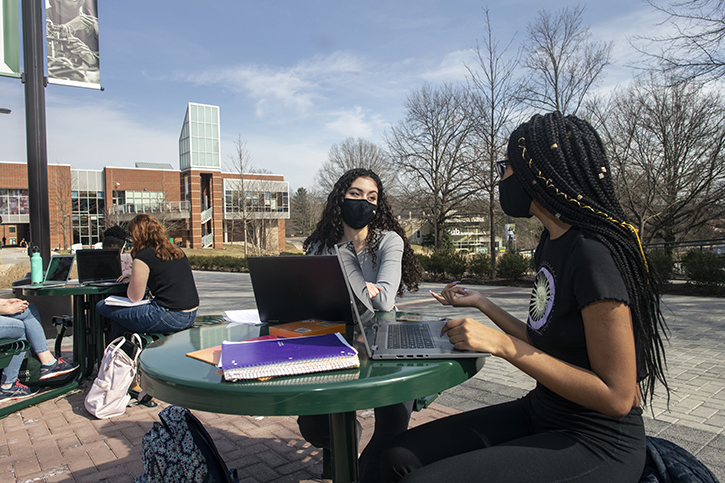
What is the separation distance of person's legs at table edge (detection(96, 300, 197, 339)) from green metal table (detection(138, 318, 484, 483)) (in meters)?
2.64

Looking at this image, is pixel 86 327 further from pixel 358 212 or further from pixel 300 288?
pixel 300 288

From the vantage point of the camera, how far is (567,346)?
1389mm

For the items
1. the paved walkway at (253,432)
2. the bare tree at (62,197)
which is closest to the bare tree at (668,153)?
the paved walkway at (253,432)

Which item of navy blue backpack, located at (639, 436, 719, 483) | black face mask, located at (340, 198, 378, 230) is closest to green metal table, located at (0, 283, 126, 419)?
black face mask, located at (340, 198, 378, 230)

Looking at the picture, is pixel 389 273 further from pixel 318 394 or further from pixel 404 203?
pixel 404 203

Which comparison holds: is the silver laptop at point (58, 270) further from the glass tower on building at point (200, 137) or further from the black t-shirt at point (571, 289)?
the glass tower on building at point (200, 137)

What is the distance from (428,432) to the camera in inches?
60.4

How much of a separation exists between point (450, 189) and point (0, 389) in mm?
21325

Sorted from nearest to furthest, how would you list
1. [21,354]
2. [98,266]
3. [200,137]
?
[21,354] < [98,266] < [200,137]

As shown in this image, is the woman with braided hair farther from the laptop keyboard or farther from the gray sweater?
the gray sweater

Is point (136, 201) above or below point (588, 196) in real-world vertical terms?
above

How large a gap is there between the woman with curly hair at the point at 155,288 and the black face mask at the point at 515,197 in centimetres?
307

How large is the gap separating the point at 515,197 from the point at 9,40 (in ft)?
21.5

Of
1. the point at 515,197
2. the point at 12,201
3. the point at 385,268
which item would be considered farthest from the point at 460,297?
the point at 12,201
